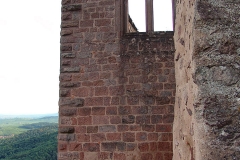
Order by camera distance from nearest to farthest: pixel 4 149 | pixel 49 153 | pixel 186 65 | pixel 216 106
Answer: pixel 216 106 < pixel 186 65 < pixel 49 153 < pixel 4 149

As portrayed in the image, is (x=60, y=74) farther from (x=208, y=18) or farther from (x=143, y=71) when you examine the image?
(x=208, y=18)

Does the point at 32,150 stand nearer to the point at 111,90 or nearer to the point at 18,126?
the point at 111,90

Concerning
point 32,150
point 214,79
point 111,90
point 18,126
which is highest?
point 111,90

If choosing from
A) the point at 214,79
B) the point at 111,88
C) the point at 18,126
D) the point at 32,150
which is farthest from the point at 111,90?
the point at 18,126

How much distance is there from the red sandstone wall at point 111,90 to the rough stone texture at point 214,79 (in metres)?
4.08

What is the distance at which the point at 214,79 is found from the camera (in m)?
1.40

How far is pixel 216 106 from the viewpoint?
137 centimetres

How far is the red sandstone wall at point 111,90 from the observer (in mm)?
5594

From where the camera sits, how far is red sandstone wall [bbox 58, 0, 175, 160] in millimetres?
5594

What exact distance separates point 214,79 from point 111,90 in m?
4.37

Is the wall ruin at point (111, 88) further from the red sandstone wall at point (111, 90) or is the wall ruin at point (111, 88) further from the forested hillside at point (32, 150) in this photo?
the forested hillside at point (32, 150)

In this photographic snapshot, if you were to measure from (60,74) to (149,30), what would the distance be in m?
1.84

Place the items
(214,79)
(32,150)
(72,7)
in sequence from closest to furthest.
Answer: (214,79) < (72,7) < (32,150)

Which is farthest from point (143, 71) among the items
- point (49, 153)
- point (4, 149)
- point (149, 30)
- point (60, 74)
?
point (4, 149)
